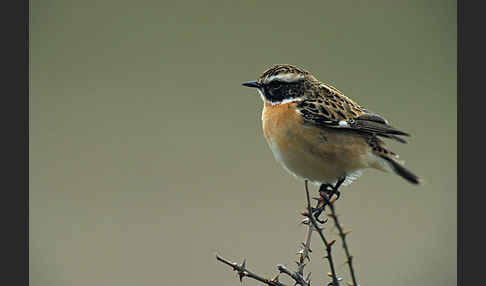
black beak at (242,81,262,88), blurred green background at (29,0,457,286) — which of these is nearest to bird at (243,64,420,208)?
black beak at (242,81,262,88)

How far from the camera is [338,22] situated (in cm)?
1606

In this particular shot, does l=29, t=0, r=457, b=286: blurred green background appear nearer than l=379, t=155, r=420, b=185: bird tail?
No

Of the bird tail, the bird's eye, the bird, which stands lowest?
the bird tail

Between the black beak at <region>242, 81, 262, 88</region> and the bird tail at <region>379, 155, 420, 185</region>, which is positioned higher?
the black beak at <region>242, 81, 262, 88</region>

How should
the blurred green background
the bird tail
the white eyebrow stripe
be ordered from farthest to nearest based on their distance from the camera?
1. the blurred green background
2. the white eyebrow stripe
3. the bird tail

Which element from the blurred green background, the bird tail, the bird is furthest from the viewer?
the blurred green background

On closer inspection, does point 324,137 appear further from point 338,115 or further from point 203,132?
point 203,132

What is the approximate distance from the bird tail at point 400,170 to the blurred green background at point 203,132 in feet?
11.6

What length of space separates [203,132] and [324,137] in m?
7.74

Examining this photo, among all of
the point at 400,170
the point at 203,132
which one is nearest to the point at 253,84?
the point at 400,170

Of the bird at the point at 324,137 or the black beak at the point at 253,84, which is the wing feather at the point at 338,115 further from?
the black beak at the point at 253,84

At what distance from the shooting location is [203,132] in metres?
12.6

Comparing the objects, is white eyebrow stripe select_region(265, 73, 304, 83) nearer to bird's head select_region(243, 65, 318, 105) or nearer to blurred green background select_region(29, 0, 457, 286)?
bird's head select_region(243, 65, 318, 105)

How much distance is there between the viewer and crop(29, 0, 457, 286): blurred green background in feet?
29.6
